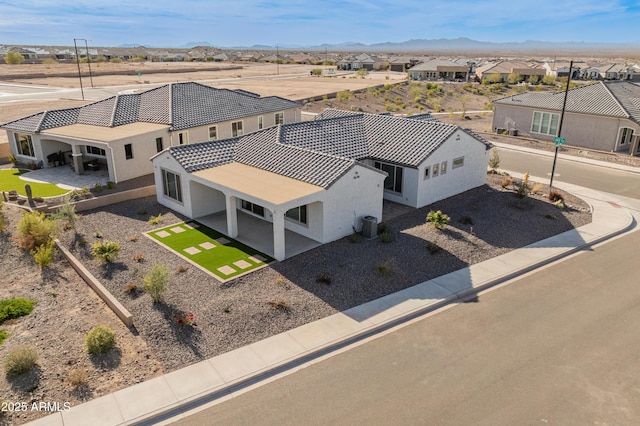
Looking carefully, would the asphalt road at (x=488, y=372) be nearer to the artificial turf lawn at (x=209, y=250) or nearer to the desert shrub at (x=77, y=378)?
the desert shrub at (x=77, y=378)

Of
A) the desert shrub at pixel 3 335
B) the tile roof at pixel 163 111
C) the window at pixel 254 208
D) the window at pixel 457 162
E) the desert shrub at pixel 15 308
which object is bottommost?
the desert shrub at pixel 3 335

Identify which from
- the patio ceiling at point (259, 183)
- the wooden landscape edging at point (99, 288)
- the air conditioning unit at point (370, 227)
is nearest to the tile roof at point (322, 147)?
the patio ceiling at point (259, 183)

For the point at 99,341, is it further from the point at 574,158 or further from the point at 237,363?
the point at 574,158

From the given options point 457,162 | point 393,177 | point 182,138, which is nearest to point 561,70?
point 457,162

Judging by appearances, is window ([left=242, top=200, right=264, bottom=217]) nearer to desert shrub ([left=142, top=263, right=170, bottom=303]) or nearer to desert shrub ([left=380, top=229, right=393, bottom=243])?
desert shrub ([left=380, top=229, right=393, bottom=243])

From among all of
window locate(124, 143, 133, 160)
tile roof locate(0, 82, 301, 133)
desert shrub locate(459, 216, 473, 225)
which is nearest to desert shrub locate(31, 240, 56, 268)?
window locate(124, 143, 133, 160)

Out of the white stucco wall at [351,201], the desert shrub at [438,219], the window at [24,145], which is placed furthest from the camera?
the window at [24,145]
